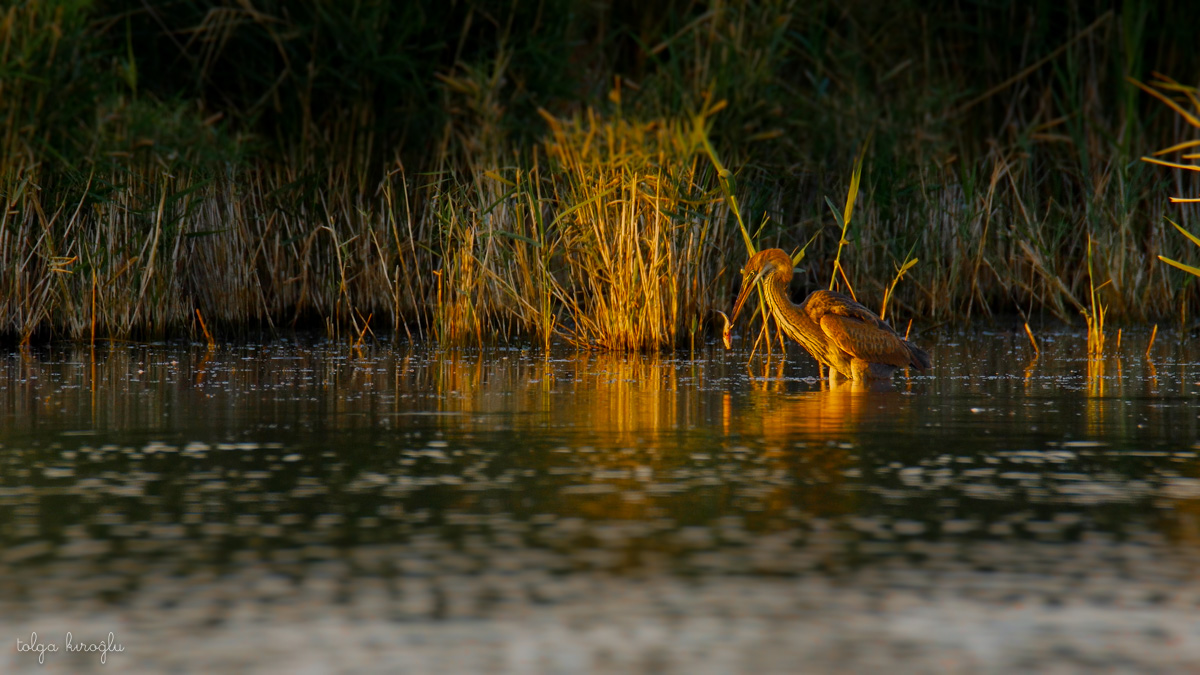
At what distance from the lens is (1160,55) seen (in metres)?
14.2

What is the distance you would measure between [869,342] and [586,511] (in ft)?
13.8

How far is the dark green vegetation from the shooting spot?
11.1 meters

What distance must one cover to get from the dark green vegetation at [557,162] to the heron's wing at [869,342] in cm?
159

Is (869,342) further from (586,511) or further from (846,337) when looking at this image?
(586,511)

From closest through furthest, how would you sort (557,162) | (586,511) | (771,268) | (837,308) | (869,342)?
1. (586,511)
2. (869,342)
3. (837,308)
4. (771,268)
5. (557,162)

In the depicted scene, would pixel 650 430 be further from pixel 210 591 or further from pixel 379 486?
pixel 210 591

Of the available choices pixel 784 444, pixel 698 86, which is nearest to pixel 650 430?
pixel 784 444

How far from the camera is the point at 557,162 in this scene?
1127 cm

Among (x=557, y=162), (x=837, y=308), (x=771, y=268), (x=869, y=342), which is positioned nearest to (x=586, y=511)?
(x=869, y=342)

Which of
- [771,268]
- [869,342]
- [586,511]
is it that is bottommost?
[586,511]

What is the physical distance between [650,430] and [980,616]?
3177 mm

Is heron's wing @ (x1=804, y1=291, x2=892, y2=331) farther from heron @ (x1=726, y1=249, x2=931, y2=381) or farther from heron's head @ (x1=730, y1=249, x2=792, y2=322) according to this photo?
heron's head @ (x1=730, y1=249, x2=792, y2=322)

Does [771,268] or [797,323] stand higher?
[771,268]

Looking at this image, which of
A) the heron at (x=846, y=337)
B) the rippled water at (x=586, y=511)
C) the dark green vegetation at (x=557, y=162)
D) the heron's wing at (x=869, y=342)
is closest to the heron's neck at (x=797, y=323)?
the heron at (x=846, y=337)
